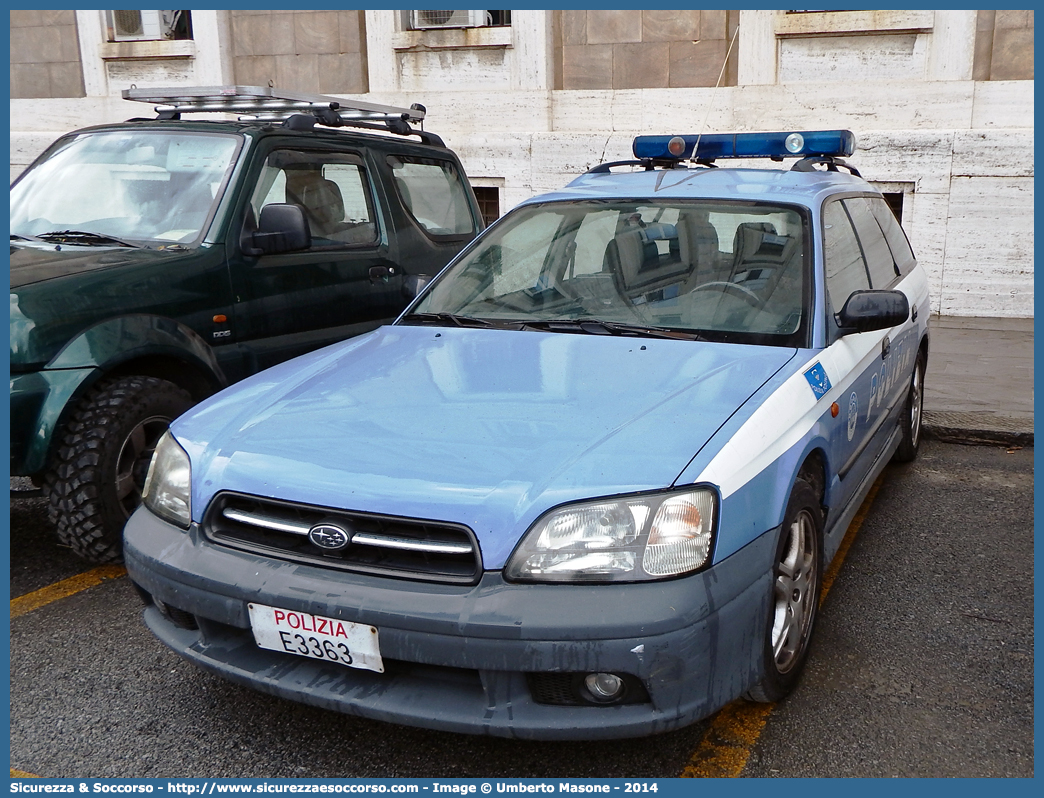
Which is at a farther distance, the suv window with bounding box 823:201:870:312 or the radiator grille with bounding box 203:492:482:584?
the suv window with bounding box 823:201:870:312

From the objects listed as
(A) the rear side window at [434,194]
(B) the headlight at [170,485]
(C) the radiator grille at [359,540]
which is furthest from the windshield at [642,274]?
(A) the rear side window at [434,194]

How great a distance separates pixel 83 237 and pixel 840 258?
334cm

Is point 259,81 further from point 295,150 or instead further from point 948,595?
point 948,595

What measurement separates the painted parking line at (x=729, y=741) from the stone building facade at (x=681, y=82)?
7.82 metres

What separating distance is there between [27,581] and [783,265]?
127 inches

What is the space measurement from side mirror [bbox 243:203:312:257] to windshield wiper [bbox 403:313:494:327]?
1.10 meters

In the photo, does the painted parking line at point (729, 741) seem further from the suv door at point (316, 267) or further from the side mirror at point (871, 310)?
the suv door at point (316, 267)

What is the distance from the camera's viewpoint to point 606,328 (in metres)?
3.52

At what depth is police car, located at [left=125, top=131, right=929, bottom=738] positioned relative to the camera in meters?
2.35

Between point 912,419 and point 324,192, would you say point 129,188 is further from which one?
point 912,419

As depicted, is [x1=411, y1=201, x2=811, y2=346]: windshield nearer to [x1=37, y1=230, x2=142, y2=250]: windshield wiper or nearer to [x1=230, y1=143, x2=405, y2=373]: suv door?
[x1=230, y1=143, x2=405, y2=373]: suv door

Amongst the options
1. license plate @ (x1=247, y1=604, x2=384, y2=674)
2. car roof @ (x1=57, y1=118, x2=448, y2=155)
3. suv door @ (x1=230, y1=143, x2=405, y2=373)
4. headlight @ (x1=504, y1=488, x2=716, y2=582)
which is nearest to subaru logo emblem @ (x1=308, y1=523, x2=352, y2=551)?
license plate @ (x1=247, y1=604, x2=384, y2=674)

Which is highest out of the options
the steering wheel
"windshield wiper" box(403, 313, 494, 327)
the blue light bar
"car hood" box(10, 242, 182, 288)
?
the blue light bar

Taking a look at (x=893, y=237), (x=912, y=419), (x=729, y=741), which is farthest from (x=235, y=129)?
(x=912, y=419)
